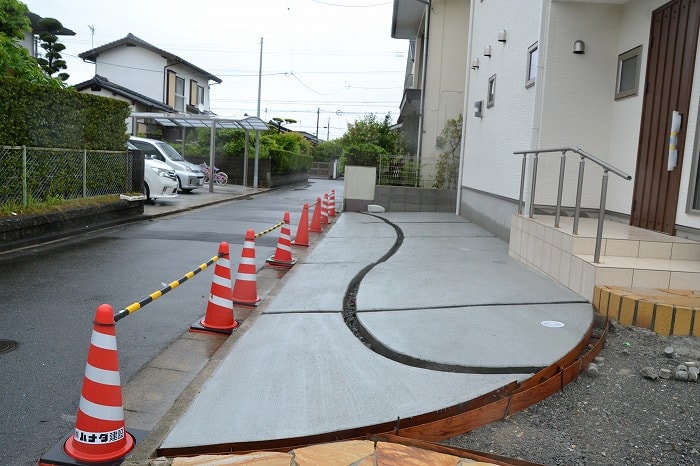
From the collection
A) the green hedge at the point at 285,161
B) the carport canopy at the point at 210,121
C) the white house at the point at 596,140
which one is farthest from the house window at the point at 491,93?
the green hedge at the point at 285,161

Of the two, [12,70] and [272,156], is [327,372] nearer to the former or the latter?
[12,70]

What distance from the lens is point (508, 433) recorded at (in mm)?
3076

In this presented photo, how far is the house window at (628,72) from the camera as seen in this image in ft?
23.5

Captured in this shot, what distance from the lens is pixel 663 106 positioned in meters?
6.44

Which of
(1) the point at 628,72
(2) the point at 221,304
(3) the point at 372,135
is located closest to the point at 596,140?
(1) the point at 628,72

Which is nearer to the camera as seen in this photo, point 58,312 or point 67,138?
point 58,312

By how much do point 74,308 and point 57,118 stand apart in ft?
20.0

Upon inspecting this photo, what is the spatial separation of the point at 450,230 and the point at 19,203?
295 inches

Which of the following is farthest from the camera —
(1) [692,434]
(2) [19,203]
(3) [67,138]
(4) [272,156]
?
(4) [272,156]

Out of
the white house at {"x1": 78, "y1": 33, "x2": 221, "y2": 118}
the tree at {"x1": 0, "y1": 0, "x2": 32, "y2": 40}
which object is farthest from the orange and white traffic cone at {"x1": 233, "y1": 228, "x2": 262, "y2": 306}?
the white house at {"x1": 78, "y1": 33, "x2": 221, "y2": 118}

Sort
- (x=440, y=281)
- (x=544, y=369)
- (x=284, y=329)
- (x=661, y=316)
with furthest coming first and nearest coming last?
1. (x=440, y=281)
2. (x=284, y=329)
3. (x=661, y=316)
4. (x=544, y=369)

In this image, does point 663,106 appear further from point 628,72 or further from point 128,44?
point 128,44

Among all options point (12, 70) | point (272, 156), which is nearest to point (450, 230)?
point (12, 70)

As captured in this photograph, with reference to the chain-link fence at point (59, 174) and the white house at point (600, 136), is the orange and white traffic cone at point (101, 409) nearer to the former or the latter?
the white house at point (600, 136)
